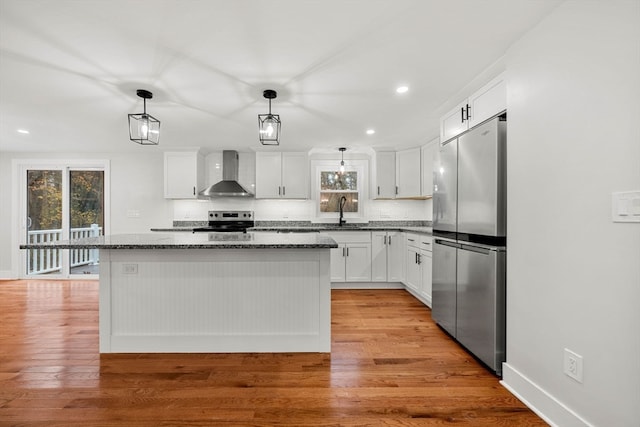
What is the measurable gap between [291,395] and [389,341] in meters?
1.17

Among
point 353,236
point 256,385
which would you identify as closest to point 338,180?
point 353,236

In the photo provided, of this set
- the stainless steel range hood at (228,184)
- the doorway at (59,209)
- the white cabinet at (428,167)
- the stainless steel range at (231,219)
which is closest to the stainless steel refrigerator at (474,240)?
the white cabinet at (428,167)

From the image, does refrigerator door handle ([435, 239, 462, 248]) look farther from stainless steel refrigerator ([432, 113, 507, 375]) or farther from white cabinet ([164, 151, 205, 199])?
white cabinet ([164, 151, 205, 199])

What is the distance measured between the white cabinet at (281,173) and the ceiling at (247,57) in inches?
57.4

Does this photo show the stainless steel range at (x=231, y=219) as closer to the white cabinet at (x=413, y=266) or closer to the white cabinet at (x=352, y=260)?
the white cabinet at (x=352, y=260)

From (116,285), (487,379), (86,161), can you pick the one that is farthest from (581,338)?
(86,161)

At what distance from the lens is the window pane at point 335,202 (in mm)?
5449

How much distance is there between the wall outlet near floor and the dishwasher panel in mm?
534

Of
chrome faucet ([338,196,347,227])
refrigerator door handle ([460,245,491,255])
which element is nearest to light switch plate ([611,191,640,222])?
refrigerator door handle ([460,245,491,255])

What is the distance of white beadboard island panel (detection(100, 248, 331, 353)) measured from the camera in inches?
95.7

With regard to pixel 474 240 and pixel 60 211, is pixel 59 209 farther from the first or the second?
pixel 474 240

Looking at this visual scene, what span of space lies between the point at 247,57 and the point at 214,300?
73.9 inches

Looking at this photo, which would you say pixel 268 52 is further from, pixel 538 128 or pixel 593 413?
pixel 593 413

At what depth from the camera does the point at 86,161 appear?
521 cm
